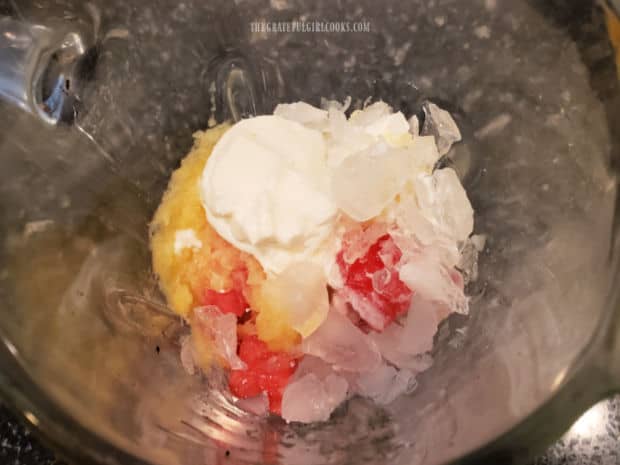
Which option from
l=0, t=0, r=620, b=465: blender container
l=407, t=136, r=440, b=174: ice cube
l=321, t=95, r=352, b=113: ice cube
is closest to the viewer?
l=0, t=0, r=620, b=465: blender container

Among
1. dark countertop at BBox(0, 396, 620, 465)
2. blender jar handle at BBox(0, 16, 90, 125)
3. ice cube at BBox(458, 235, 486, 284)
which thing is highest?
blender jar handle at BBox(0, 16, 90, 125)

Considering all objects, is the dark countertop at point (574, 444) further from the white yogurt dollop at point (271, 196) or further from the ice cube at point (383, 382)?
the white yogurt dollop at point (271, 196)

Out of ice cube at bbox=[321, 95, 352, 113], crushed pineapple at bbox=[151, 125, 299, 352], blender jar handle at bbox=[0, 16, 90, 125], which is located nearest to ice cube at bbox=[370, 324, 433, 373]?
crushed pineapple at bbox=[151, 125, 299, 352]

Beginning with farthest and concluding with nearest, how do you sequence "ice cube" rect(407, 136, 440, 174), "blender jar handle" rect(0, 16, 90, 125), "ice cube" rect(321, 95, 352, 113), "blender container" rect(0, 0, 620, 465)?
1. "ice cube" rect(321, 95, 352, 113)
2. "ice cube" rect(407, 136, 440, 174)
3. "blender jar handle" rect(0, 16, 90, 125)
4. "blender container" rect(0, 0, 620, 465)

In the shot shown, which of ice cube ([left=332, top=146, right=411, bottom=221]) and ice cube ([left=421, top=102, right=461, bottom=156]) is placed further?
ice cube ([left=421, top=102, right=461, bottom=156])

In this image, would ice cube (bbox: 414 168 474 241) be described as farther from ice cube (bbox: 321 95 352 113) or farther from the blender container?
ice cube (bbox: 321 95 352 113)

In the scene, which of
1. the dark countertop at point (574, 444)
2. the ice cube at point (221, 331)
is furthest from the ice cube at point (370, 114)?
the dark countertop at point (574, 444)

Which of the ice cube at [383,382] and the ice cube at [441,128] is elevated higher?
the ice cube at [441,128]
